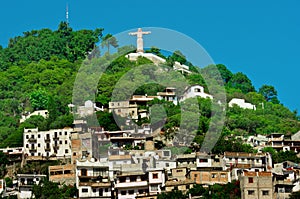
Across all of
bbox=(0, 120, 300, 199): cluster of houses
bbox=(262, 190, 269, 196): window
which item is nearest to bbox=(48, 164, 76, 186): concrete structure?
bbox=(0, 120, 300, 199): cluster of houses

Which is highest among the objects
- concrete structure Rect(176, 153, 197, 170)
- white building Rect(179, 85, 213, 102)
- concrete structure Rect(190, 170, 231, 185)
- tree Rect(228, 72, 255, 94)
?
tree Rect(228, 72, 255, 94)

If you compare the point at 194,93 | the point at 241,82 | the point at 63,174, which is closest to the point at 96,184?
the point at 63,174

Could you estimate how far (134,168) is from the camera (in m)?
58.6

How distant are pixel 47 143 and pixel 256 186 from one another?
20.6 meters

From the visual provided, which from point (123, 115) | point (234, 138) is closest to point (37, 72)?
point (123, 115)

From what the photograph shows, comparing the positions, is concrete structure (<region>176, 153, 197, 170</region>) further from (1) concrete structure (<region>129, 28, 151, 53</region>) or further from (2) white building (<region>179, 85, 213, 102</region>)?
(1) concrete structure (<region>129, 28, 151, 53</region>)

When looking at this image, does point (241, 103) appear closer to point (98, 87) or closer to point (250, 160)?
point (98, 87)

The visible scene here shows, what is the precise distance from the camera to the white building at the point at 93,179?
54.9 m

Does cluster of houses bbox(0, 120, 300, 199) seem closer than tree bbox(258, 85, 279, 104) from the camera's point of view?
Yes

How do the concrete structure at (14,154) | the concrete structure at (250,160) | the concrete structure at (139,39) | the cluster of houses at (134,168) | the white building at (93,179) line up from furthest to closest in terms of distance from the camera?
the concrete structure at (139,39) → the concrete structure at (14,154) → the concrete structure at (250,160) → the white building at (93,179) → the cluster of houses at (134,168)

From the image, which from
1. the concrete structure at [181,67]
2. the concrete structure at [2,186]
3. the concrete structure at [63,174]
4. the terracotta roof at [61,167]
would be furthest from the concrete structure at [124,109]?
the concrete structure at [181,67]

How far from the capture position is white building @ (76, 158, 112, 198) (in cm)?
5488

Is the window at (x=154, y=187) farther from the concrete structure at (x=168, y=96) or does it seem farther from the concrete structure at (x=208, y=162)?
the concrete structure at (x=168, y=96)

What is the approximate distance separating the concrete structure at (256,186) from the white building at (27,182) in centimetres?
1379
